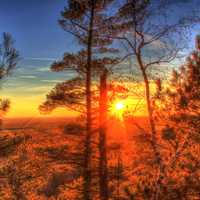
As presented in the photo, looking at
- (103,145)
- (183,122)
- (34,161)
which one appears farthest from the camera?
(34,161)

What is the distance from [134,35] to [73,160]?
21.3 ft

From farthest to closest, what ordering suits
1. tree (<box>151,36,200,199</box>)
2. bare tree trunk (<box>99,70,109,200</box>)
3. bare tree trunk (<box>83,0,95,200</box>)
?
bare tree trunk (<box>99,70,109,200</box>)
bare tree trunk (<box>83,0,95,200</box>)
tree (<box>151,36,200,199</box>)

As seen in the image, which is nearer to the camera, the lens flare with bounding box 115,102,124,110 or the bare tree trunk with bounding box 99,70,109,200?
the lens flare with bounding box 115,102,124,110

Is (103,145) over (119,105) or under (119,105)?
under

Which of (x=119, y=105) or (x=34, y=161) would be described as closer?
(x=119, y=105)

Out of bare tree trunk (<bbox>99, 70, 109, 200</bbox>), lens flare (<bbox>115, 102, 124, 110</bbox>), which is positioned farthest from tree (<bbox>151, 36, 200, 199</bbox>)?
bare tree trunk (<bbox>99, 70, 109, 200</bbox>)

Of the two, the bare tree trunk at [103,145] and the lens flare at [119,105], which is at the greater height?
the lens flare at [119,105]

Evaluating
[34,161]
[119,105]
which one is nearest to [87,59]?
[119,105]

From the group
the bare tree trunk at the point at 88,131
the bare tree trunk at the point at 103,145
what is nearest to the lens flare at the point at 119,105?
the bare tree trunk at the point at 103,145

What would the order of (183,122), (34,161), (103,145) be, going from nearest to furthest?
(183,122) < (103,145) < (34,161)

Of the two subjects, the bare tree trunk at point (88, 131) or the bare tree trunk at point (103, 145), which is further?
the bare tree trunk at point (103, 145)

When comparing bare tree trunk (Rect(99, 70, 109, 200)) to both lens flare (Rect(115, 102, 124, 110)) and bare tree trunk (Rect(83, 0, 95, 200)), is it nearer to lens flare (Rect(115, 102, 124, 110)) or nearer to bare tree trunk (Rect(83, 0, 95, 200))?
bare tree trunk (Rect(83, 0, 95, 200))

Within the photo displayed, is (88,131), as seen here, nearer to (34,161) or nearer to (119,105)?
(119,105)

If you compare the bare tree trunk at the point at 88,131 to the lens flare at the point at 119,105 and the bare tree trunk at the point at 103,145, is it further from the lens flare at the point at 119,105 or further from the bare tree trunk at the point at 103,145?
the lens flare at the point at 119,105
